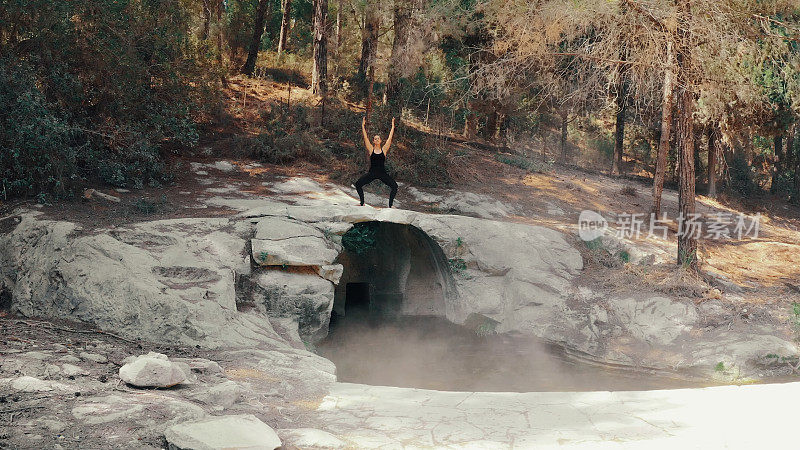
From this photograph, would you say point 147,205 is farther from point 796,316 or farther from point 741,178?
point 741,178

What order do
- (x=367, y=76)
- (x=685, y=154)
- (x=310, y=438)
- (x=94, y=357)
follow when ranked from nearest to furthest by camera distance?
1. (x=310, y=438)
2. (x=94, y=357)
3. (x=685, y=154)
4. (x=367, y=76)

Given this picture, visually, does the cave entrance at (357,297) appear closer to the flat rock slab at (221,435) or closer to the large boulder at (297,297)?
the large boulder at (297,297)

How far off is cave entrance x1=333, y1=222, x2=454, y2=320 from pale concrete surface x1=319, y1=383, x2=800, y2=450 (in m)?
6.47

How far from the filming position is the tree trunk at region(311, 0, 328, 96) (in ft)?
60.3

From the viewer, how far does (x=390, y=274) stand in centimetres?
1491

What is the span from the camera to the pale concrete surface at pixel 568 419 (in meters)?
5.62

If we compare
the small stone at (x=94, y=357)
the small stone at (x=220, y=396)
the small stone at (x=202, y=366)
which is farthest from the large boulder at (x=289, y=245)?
the small stone at (x=220, y=396)

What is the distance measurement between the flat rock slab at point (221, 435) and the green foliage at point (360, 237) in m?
8.52

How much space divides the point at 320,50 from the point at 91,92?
7577 mm

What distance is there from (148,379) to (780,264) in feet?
49.3

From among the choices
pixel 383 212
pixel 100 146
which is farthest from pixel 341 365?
pixel 100 146

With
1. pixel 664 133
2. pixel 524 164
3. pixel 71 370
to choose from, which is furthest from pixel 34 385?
pixel 524 164

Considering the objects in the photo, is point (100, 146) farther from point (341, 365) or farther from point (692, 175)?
point (692, 175)

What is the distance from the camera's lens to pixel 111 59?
1274cm
